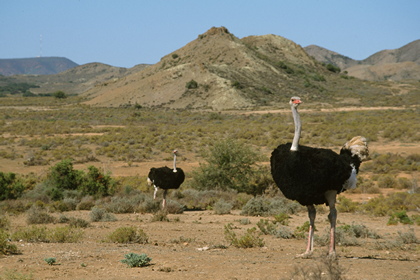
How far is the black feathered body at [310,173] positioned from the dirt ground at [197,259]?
1136 mm

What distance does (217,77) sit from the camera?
91.6 metres

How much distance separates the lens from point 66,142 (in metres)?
44.0

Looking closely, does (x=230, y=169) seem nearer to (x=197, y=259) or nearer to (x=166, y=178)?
(x=166, y=178)

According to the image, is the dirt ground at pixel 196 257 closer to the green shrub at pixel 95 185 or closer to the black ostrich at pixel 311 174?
the black ostrich at pixel 311 174

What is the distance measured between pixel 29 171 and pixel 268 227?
22.3m

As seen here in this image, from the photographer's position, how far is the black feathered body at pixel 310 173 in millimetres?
8797

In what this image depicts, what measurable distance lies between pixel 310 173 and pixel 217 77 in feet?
274

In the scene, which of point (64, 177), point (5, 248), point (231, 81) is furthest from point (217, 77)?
point (5, 248)

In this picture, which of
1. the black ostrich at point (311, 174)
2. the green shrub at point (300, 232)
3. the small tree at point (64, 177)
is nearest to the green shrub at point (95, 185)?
the small tree at point (64, 177)

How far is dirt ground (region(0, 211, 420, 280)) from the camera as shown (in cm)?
787

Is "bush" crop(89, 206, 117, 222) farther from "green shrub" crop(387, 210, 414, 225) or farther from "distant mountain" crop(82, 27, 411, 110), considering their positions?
"distant mountain" crop(82, 27, 411, 110)

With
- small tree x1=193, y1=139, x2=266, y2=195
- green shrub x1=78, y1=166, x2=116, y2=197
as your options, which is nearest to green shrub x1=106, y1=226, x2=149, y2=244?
green shrub x1=78, y1=166, x2=116, y2=197

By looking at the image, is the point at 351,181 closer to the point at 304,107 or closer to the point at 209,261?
the point at 209,261

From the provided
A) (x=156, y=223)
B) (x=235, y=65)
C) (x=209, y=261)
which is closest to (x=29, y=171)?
(x=156, y=223)
